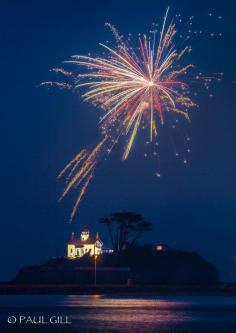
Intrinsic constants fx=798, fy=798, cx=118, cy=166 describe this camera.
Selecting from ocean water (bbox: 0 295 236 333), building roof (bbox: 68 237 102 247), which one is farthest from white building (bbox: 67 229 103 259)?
ocean water (bbox: 0 295 236 333)

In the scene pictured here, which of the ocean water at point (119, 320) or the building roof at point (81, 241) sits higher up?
the building roof at point (81, 241)

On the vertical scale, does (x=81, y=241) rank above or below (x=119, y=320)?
above

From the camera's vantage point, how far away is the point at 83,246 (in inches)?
6324

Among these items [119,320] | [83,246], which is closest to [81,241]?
[83,246]

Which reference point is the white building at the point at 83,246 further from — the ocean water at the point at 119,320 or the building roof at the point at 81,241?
the ocean water at the point at 119,320

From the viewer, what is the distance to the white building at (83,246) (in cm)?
15650

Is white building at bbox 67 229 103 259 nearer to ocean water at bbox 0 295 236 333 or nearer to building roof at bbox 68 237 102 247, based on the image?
building roof at bbox 68 237 102 247

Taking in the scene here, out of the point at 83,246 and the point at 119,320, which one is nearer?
the point at 119,320

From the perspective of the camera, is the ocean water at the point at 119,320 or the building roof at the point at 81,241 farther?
the building roof at the point at 81,241

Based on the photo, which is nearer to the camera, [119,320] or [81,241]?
[119,320]

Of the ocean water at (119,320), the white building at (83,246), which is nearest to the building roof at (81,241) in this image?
the white building at (83,246)

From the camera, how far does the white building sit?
513ft

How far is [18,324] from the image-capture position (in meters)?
64.7

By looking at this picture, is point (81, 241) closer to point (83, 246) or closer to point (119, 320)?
point (83, 246)
